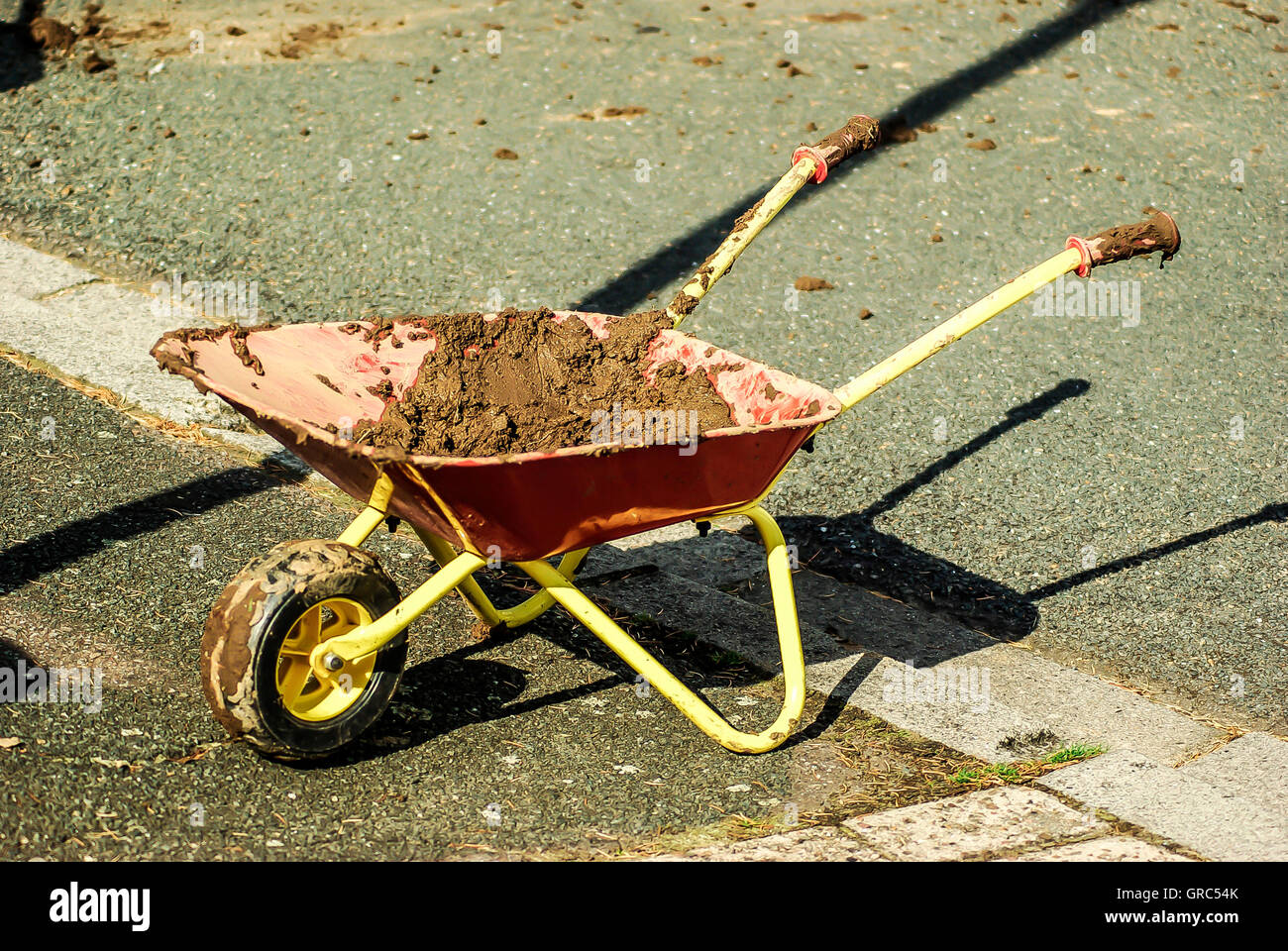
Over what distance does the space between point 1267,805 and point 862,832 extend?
1.05m

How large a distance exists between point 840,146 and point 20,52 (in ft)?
20.2

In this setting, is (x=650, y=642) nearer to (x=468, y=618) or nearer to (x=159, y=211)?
(x=468, y=618)

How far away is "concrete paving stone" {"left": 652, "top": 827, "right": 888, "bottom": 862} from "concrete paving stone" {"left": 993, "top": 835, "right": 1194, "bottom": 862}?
334mm

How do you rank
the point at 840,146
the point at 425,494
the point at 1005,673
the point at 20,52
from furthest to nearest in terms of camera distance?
the point at 20,52, the point at 1005,673, the point at 840,146, the point at 425,494

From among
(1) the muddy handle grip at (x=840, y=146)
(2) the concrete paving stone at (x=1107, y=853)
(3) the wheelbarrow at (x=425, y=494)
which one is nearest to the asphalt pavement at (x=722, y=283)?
(3) the wheelbarrow at (x=425, y=494)

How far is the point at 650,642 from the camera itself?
3.72 metres

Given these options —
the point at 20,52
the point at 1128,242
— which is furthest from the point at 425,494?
the point at 20,52

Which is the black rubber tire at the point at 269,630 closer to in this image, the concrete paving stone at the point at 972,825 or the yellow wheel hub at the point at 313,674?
the yellow wheel hub at the point at 313,674

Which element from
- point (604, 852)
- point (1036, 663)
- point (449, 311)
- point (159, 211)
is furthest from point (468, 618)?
point (159, 211)

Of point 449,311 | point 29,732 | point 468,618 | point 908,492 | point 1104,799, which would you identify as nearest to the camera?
point 29,732

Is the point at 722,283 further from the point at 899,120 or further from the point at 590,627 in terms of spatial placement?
the point at 590,627

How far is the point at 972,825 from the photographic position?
9.63 feet

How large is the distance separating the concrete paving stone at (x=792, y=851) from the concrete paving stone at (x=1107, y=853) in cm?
33

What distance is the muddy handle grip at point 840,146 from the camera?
11.2 ft
